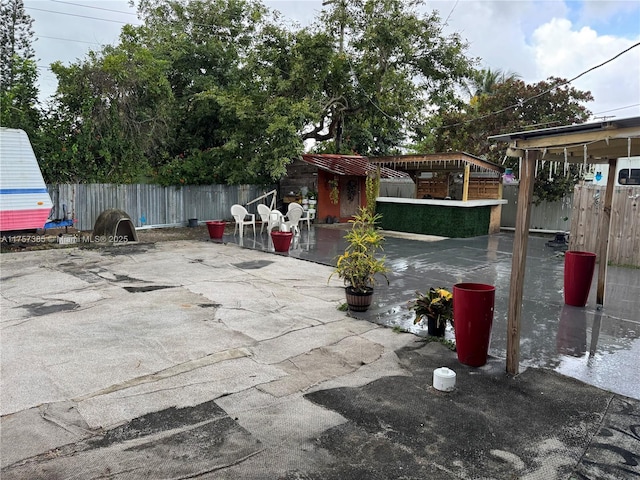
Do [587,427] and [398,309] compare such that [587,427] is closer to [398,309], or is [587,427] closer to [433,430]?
[433,430]

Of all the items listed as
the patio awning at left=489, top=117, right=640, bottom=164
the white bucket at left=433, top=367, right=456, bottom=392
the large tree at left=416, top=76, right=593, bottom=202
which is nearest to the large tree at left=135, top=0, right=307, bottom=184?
the large tree at left=416, top=76, right=593, bottom=202

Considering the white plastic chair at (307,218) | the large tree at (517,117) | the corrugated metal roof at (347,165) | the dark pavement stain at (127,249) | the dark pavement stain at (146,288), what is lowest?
the dark pavement stain at (146,288)

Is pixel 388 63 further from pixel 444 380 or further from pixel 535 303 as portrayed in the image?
pixel 444 380

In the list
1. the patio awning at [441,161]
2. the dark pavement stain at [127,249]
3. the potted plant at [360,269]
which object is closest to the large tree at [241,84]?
the patio awning at [441,161]

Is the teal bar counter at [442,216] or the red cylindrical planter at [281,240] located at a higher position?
the teal bar counter at [442,216]

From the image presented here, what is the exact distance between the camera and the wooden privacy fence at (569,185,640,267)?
9.31m

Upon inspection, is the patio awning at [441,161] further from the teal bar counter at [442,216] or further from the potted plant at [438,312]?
the potted plant at [438,312]

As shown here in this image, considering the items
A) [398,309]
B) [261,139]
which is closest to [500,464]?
[398,309]

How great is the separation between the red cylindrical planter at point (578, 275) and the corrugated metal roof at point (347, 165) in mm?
10284

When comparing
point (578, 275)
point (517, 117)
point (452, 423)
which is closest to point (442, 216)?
point (517, 117)

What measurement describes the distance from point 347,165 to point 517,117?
6237mm

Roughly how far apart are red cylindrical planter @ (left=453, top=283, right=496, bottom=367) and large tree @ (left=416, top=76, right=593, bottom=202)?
1085 cm

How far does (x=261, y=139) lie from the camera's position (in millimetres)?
14594

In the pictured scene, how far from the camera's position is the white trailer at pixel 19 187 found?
942 centimetres
